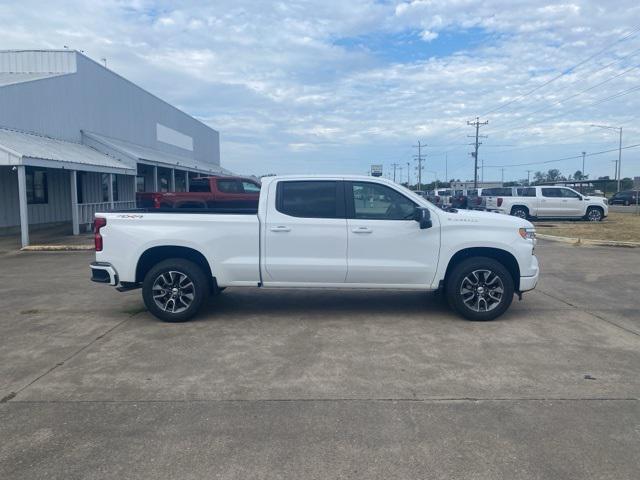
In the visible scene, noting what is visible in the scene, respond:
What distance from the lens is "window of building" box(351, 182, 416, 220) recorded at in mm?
7129

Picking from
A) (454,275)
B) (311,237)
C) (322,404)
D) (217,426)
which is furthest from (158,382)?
(454,275)

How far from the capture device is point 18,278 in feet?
34.6

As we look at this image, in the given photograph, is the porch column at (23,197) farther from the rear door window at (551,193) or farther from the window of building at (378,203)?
the rear door window at (551,193)

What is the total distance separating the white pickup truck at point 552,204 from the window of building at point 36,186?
19422 mm

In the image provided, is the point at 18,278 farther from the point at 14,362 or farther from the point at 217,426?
the point at 217,426

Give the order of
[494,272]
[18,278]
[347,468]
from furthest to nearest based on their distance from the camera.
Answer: [18,278] < [494,272] < [347,468]

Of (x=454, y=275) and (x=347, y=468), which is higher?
(x=454, y=275)

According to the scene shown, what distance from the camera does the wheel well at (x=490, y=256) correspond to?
7148 mm

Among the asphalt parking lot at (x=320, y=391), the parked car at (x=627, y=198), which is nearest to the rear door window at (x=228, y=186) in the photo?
the asphalt parking lot at (x=320, y=391)

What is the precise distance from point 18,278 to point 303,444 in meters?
8.84

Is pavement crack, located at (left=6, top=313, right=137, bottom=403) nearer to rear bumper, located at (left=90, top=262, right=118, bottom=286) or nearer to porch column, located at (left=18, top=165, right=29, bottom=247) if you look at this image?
rear bumper, located at (left=90, top=262, right=118, bottom=286)

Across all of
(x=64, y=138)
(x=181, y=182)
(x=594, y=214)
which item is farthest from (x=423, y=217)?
(x=181, y=182)

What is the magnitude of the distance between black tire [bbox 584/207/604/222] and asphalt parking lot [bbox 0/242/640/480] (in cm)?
2036

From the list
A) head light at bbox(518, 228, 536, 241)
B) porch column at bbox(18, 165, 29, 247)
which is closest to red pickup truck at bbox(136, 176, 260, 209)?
porch column at bbox(18, 165, 29, 247)
